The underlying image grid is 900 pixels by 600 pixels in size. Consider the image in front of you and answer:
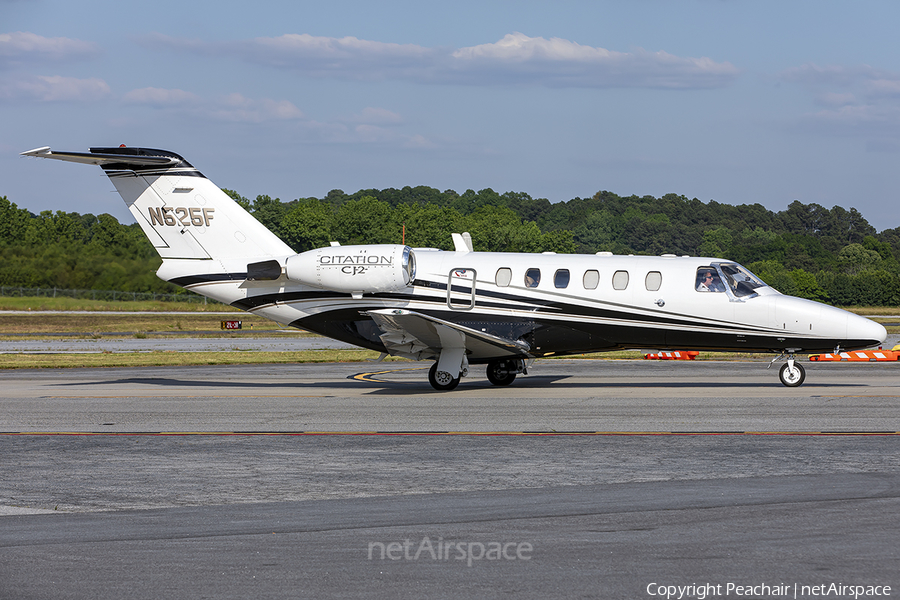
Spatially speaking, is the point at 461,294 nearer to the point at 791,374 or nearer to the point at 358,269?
the point at 358,269

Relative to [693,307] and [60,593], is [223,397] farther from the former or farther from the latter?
[60,593]

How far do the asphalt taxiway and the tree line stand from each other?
1259 cm

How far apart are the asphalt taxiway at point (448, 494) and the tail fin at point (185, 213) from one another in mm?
4459

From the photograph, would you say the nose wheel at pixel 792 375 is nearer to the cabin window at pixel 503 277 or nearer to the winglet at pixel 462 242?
the cabin window at pixel 503 277

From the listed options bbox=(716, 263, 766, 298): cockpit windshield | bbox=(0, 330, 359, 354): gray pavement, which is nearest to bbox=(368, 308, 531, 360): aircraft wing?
bbox=(716, 263, 766, 298): cockpit windshield

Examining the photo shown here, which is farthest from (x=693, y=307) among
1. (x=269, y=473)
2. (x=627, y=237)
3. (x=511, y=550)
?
(x=627, y=237)

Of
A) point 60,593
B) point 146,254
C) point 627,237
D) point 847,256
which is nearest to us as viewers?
point 60,593

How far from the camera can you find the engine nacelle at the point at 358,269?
21.4m

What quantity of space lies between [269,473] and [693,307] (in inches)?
489

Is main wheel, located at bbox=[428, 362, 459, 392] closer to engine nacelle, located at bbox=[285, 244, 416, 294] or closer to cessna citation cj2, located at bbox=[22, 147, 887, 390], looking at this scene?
cessna citation cj2, located at bbox=[22, 147, 887, 390]

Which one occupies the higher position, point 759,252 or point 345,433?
point 759,252

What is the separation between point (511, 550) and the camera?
25.3 ft

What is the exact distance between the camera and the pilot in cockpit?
21031mm

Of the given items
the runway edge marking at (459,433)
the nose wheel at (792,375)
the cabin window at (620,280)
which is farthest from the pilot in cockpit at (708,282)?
the runway edge marking at (459,433)
